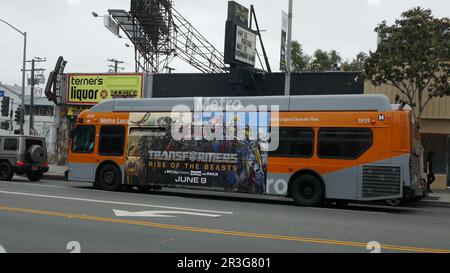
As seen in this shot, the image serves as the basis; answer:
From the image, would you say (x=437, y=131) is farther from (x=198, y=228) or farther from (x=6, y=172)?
(x=6, y=172)

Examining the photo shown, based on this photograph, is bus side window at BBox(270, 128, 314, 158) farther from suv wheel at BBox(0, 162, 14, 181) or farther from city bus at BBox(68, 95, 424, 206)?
suv wheel at BBox(0, 162, 14, 181)

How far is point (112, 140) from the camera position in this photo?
17578 mm

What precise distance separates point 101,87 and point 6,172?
787 centimetres

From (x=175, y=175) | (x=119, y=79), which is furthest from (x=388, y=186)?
(x=119, y=79)

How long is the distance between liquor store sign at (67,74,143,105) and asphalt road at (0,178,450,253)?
13395mm

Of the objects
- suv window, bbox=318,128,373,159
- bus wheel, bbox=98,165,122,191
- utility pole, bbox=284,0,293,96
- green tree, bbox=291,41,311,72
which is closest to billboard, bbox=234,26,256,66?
utility pole, bbox=284,0,293,96

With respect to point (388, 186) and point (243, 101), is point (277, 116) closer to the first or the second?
point (243, 101)

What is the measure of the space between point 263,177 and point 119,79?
568 inches

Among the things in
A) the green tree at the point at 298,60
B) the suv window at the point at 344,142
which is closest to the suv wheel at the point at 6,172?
the suv window at the point at 344,142

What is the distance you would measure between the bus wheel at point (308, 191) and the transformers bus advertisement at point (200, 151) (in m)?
0.98

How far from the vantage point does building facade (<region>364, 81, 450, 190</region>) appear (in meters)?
21.4

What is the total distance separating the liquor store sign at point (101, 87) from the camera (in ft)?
88.3

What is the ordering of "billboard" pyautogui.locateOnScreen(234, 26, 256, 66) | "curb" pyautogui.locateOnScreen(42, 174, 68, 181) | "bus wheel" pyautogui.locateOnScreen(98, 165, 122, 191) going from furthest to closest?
"curb" pyautogui.locateOnScreen(42, 174, 68, 181), "billboard" pyautogui.locateOnScreen(234, 26, 256, 66), "bus wheel" pyautogui.locateOnScreen(98, 165, 122, 191)

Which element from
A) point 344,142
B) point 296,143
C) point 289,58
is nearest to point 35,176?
point 289,58
